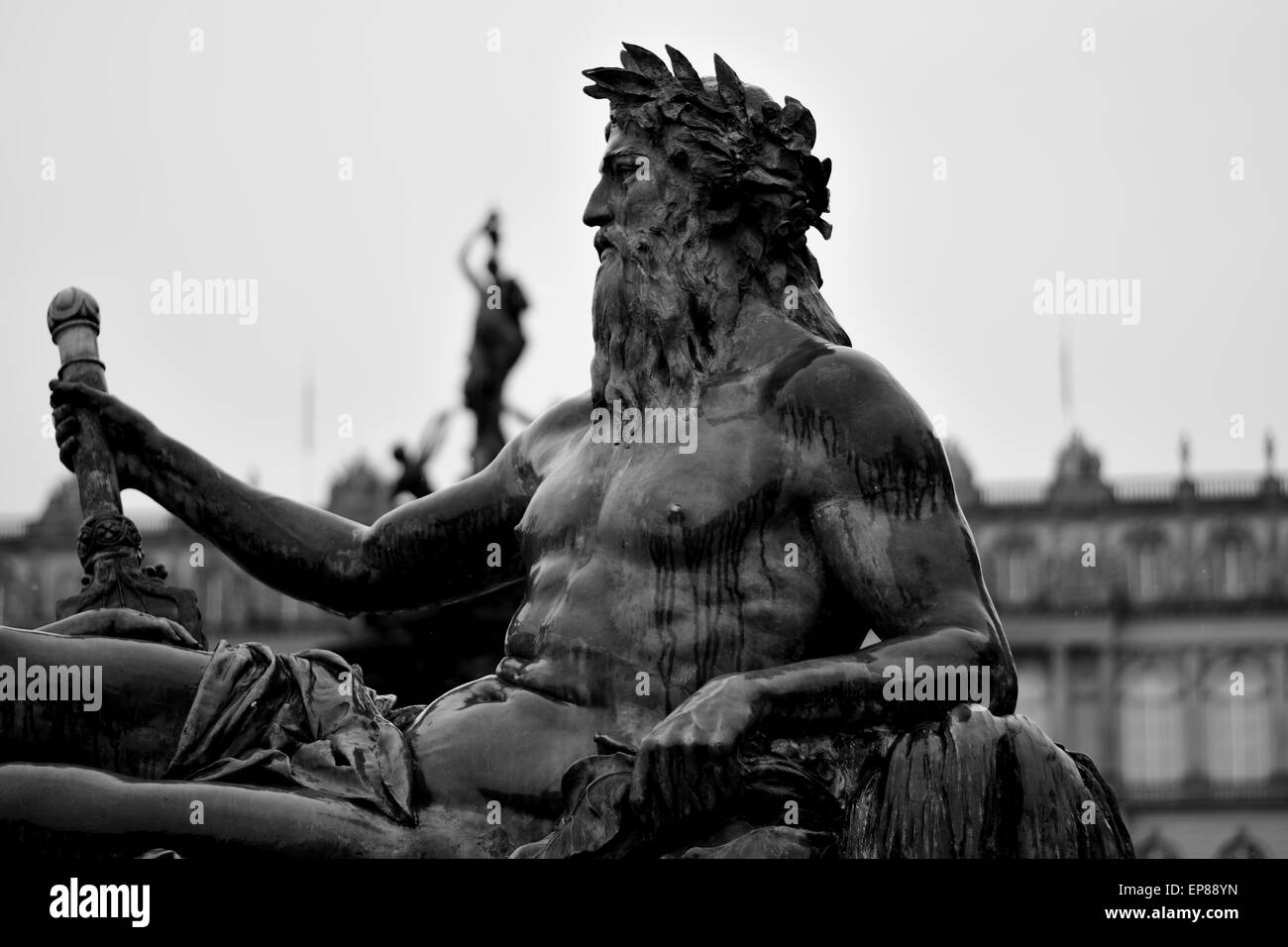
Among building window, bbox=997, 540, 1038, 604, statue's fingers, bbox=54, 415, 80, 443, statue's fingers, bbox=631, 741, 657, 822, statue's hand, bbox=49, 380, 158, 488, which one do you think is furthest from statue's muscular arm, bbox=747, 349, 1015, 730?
building window, bbox=997, 540, 1038, 604

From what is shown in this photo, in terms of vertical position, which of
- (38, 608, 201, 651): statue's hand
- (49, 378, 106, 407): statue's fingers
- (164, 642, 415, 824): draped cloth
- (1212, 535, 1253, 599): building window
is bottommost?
(164, 642, 415, 824): draped cloth

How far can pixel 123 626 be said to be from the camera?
734 centimetres

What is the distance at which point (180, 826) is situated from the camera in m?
6.77

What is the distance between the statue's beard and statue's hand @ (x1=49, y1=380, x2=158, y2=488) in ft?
4.10

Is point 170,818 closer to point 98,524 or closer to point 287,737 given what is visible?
point 287,737

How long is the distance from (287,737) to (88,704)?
0.43 metres

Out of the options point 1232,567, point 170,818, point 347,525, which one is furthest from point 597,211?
point 1232,567

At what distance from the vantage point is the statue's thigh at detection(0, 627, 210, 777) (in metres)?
7.02

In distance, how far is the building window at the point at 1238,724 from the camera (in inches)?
3637

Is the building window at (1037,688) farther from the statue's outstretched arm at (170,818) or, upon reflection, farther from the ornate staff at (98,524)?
the statue's outstretched arm at (170,818)

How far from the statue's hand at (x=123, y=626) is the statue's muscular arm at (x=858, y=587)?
126 cm

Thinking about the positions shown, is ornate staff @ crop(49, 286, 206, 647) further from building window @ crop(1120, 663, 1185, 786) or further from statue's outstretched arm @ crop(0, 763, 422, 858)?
building window @ crop(1120, 663, 1185, 786)
